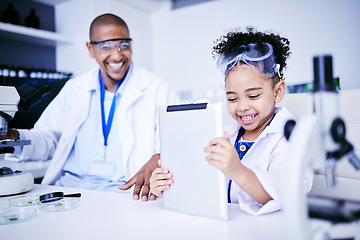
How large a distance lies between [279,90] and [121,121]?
3.24ft

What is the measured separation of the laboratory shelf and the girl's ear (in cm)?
237

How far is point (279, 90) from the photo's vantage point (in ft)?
4.37

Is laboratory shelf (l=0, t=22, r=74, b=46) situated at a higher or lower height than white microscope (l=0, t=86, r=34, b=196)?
higher

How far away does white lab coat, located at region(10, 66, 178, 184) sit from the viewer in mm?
1892

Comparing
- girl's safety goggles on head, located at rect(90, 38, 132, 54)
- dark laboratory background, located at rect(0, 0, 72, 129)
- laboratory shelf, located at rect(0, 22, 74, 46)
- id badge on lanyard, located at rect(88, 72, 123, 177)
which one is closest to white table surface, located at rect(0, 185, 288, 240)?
id badge on lanyard, located at rect(88, 72, 123, 177)

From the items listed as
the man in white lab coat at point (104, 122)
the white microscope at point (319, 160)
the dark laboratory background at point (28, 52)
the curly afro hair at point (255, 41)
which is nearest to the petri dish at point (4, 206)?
the man in white lab coat at point (104, 122)

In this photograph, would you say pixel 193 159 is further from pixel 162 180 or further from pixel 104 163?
pixel 104 163

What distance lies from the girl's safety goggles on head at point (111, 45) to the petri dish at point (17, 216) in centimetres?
131

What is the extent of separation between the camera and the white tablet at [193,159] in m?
0.79

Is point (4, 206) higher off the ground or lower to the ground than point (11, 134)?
lower

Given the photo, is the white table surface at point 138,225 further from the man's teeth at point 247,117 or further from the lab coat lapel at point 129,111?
the lab coat lapel at point 129,111

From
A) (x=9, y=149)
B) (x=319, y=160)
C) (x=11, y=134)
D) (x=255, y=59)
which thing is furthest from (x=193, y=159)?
(x=11, y=134)

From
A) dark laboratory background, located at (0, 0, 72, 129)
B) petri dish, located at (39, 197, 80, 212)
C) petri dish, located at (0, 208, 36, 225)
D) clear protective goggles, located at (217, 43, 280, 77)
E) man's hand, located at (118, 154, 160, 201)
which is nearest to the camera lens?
petri dish, located at (0, 208, 36, 225)

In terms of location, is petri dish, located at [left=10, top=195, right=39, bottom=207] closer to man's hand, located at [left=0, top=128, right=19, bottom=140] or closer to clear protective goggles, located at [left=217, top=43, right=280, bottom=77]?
man's hand, located at [left=0, top=128, right=19, bottom=140]
